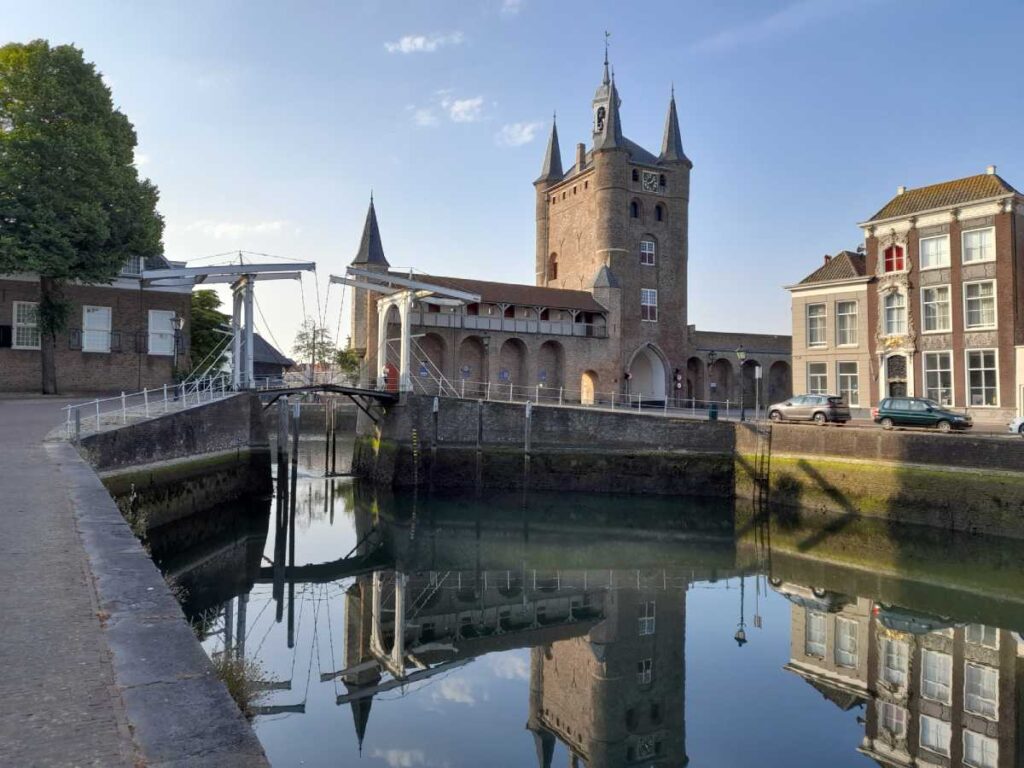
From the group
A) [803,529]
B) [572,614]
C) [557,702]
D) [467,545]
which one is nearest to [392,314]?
[467,545]

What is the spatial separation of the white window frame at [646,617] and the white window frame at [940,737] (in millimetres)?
4337

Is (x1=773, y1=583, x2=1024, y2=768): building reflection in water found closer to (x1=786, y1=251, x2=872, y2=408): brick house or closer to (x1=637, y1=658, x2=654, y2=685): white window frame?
(x1=637, y1=658, x2=654, y2=685): white window frame

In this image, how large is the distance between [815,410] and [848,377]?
6730 millimetres

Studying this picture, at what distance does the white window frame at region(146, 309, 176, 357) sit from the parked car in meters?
23.6

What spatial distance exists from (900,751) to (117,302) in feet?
94.9

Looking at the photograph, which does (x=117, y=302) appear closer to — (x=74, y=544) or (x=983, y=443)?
(x=74, y=544)

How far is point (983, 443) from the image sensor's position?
18.8 m

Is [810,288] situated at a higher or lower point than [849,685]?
higher

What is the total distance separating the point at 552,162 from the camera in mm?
50312

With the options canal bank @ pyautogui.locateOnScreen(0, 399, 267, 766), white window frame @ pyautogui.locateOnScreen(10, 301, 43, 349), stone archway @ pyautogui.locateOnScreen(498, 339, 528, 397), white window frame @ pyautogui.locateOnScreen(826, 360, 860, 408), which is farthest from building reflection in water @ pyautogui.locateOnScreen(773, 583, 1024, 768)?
white window frame @ pyautogui.locateOnScreen(10, 301, 43, 349)

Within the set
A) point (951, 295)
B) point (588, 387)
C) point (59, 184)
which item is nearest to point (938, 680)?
point (951, 295)

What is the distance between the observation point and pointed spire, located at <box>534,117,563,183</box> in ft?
164

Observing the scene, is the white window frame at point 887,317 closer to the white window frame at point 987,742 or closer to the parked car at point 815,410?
the parked car at point 815,410

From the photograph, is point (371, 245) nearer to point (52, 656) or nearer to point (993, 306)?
point (993, 306)
